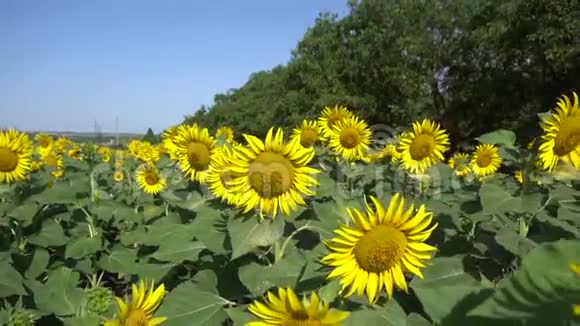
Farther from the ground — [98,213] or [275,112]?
[275,112]

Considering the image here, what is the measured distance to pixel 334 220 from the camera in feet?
6.29

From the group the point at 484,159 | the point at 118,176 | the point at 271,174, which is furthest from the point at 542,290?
the point at 118,176

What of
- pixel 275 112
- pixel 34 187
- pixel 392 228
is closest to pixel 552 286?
pixel 392 228

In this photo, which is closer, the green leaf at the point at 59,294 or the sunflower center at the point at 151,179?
the green leaf at the point at 59,294

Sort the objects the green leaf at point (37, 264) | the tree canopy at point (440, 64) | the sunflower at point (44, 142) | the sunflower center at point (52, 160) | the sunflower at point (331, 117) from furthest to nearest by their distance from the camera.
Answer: the tree canopy at point (440, 64)
the sunflower at point (44, 142)
the sunflower center at point (52, 160)
the sunflower at point (331, 117)
the green leaf at point (37, 264)

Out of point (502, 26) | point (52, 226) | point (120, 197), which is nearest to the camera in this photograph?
point (52, 226)

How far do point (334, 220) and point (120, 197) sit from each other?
3640 millimetres

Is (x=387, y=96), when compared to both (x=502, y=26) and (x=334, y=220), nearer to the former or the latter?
(x=502, y=26)

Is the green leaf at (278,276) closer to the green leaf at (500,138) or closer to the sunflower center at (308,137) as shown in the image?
the green leaf at (500,138)

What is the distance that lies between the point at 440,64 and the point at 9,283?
22.7m

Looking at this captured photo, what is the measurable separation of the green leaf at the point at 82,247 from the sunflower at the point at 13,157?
2.04ft

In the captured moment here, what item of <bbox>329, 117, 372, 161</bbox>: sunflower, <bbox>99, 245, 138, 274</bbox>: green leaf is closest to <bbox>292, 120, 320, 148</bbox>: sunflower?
<bbox>329, 117, 372, 161</bbox>: sunflower

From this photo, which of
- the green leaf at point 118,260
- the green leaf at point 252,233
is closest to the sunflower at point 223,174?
the green leaf at point 252,233

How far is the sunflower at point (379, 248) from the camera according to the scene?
1426mm
